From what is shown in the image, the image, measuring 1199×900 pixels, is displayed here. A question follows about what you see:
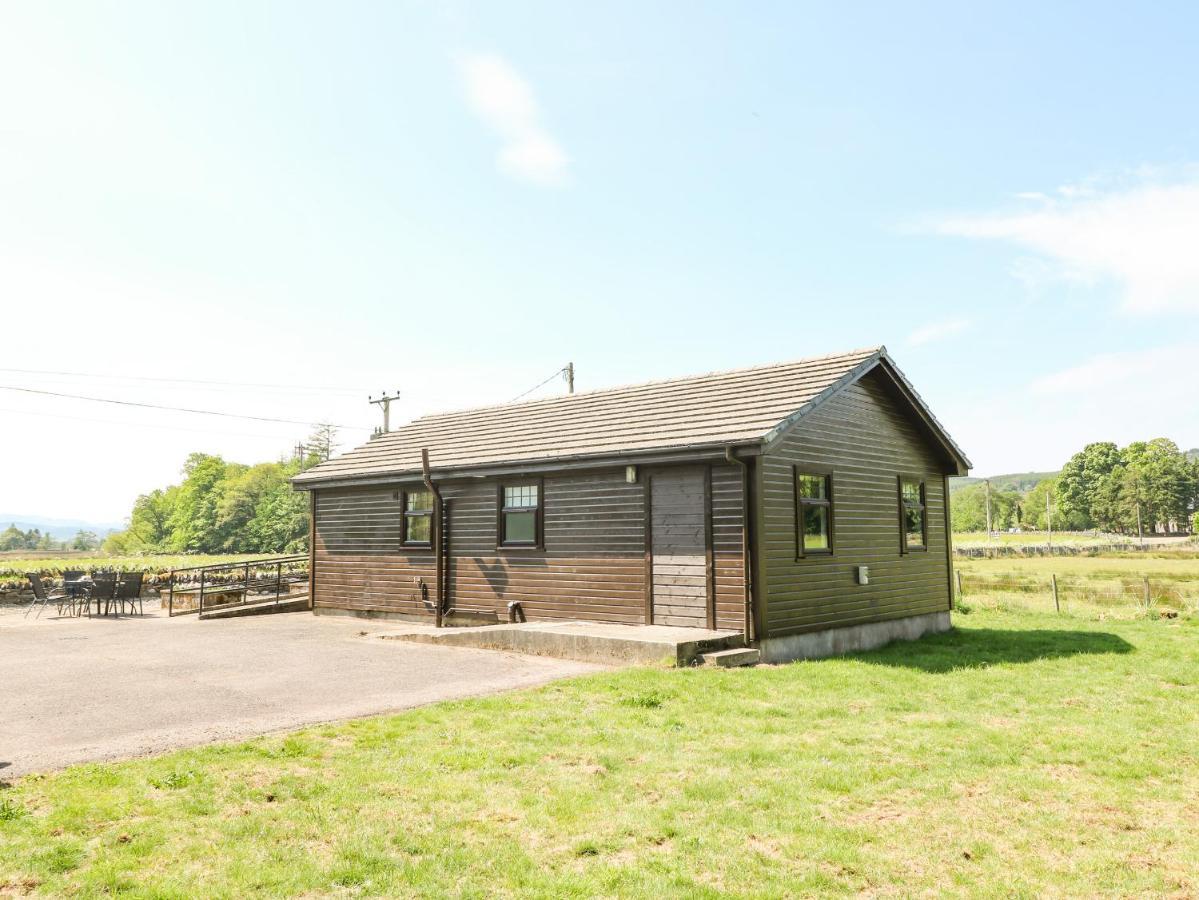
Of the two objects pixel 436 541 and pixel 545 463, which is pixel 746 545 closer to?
pixel 545 463

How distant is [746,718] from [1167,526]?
140 m

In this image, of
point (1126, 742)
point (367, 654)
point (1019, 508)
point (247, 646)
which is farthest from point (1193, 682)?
point (1019, 508)

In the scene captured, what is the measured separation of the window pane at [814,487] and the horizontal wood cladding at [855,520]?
214 mm

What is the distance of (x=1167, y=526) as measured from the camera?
404ft

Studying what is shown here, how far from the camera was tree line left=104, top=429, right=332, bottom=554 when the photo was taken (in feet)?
308

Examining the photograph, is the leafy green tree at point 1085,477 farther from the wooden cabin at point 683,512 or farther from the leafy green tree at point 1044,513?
the wooden cabin at point 683,512

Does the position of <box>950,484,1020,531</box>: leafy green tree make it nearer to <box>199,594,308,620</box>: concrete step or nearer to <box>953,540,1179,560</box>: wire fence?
<box>953,540,1179,560</box>: wire fence

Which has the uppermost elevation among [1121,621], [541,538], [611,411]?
[611,411]

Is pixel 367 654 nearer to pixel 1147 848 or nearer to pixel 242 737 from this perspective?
pixel 242 737

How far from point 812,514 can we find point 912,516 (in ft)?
14.6

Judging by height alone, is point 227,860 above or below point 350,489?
below

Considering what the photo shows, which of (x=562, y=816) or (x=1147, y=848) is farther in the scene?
(x=562, y=816)

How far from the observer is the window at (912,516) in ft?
56.8

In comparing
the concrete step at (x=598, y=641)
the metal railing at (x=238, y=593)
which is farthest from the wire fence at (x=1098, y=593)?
the metal railing at (x=238, y=593)
